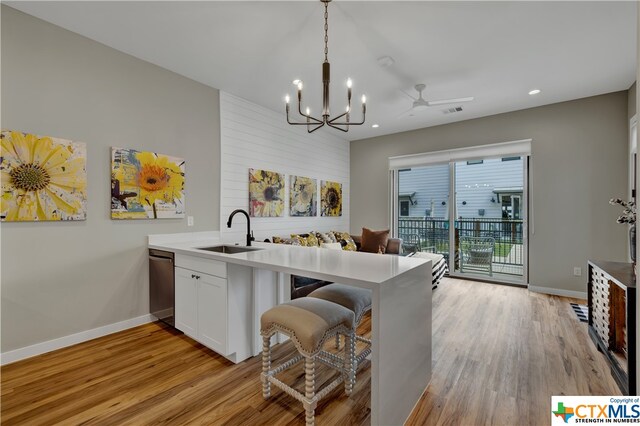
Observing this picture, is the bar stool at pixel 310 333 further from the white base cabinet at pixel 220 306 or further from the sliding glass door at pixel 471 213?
the sliding glass door at pixel 471 213

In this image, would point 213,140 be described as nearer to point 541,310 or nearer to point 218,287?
point 218,287

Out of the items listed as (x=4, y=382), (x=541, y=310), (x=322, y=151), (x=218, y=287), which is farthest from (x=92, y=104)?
(x=541, y=310)

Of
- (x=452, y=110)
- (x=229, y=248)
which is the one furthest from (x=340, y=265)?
(x=452, y=110)

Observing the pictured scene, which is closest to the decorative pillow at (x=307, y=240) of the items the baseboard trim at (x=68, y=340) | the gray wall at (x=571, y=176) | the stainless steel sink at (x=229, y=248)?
the stainless steel sink at (x=229, y=248)

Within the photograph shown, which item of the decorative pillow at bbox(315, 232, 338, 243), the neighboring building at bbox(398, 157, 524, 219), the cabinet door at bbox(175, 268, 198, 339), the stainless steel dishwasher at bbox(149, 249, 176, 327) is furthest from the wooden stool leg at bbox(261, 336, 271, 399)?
the neighboring building at bbox(398, 157, 524, 219)

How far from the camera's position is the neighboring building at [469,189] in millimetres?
4723

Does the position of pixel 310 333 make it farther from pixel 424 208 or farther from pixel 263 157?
pixel 424 208

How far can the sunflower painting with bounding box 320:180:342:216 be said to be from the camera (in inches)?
222

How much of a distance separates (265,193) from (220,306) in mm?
2400

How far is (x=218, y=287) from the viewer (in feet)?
7.34

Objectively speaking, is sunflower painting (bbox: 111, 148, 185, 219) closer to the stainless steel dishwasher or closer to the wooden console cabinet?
the stainless steel dishwasher

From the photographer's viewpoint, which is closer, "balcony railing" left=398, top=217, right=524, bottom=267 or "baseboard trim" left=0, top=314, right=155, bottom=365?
"baseboard trim" left=0, top=314, right=155, bottom=365

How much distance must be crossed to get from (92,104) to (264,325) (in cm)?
268

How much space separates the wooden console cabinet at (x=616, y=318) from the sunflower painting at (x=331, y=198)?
3.93 metres
